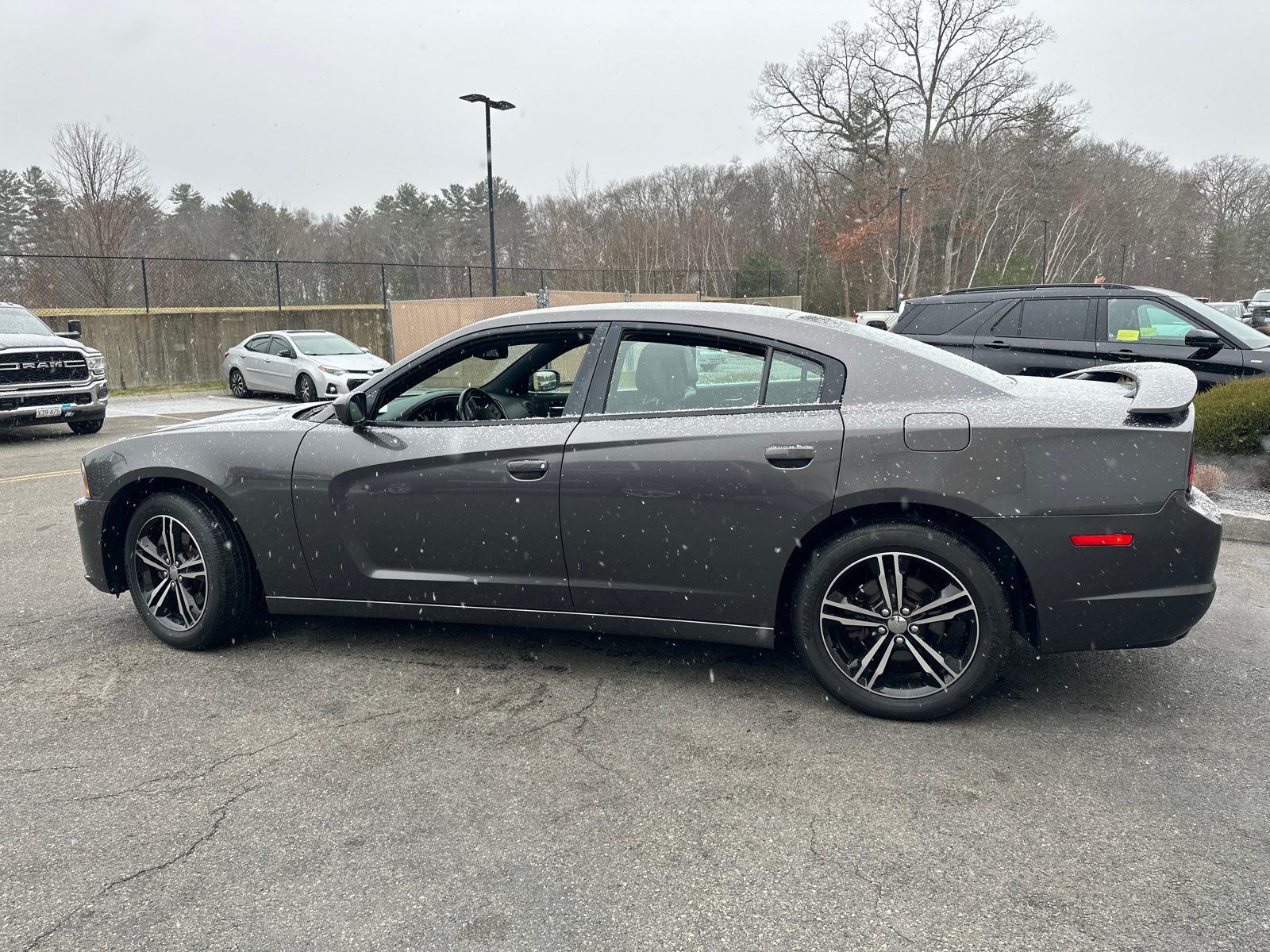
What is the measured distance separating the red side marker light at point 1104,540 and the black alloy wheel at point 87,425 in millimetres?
13412

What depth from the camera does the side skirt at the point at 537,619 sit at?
12.0 ft

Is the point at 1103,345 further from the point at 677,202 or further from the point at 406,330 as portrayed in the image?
the point at 677,202

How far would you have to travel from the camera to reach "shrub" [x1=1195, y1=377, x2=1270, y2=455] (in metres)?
7.31

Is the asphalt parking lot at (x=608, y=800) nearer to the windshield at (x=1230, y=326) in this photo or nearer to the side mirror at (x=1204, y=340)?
the side mirror at (x=1204, y=340)

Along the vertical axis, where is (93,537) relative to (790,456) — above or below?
below

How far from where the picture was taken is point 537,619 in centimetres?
388

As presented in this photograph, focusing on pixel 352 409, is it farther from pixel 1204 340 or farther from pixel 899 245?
pixel 899 245

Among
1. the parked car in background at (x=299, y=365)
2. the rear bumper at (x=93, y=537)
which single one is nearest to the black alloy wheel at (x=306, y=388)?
the parked car in background at (x=299, y=365)

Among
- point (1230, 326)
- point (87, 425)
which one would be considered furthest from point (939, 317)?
point (87, 425)

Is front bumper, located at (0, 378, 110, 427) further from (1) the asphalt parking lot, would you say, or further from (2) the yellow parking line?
(1) the asphalt parking lot

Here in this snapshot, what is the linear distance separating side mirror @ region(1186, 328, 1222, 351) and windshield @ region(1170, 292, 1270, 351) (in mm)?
159

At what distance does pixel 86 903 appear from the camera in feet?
7.97

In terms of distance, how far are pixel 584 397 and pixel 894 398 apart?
1241mm

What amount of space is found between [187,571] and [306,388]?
51.3ft
